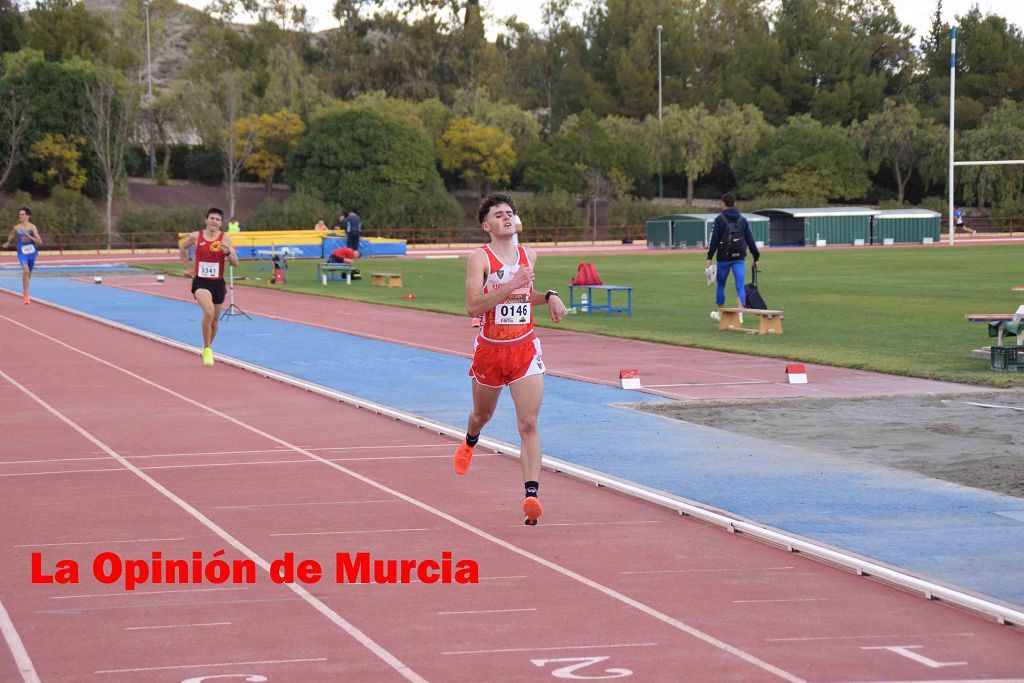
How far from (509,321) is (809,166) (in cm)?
8016

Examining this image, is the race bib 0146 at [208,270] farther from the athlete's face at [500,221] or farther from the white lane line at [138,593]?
the white lane line at [138,593]

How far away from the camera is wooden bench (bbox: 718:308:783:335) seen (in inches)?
789

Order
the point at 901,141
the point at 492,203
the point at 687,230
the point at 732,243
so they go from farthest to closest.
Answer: the point at 901,141
the point at 687,230
the point at 732,243
the point at 492,203

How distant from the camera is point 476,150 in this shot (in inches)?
3361

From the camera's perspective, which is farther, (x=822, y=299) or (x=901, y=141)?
(x=901, y=141)

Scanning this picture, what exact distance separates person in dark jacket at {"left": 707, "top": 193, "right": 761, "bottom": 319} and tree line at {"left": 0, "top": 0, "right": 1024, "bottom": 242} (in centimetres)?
5349

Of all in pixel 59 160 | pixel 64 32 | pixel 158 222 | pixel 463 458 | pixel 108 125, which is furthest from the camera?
pixel 64 32

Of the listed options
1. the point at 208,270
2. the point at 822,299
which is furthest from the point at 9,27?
the point at 208,270

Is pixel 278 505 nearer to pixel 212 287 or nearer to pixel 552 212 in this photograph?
pixel 212 287

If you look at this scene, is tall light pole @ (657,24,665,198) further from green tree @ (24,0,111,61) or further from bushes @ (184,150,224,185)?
green tree @ (24,0,111,61)

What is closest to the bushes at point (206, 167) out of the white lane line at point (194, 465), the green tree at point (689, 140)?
the green tree at point (689, 140)

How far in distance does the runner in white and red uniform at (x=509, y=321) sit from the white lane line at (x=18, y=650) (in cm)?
294

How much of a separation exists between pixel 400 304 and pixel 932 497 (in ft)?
68.8

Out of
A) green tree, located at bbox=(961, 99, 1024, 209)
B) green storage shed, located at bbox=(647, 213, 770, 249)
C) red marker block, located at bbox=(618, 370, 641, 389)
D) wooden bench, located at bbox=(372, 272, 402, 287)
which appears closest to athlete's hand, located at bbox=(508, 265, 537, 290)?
red marker block, located at bbox=(618, 370, 641, 389)
